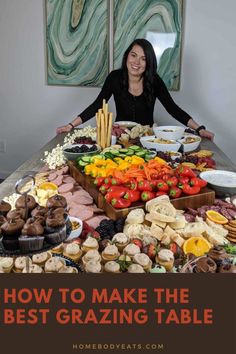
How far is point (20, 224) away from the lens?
46.8 inches

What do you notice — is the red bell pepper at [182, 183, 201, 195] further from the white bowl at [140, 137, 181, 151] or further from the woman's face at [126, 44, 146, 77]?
the woman's face at [126, 44, 146, 77]


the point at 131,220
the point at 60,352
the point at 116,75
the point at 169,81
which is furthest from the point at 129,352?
the point at 169,81

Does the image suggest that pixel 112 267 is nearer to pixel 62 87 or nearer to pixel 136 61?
pixel 136 61

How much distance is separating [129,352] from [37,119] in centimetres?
429

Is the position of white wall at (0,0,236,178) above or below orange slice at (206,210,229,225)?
above

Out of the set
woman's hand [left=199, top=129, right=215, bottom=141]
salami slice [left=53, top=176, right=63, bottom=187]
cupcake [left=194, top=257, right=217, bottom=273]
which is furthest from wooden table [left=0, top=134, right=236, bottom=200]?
cupcake [left=194, top=257, right=217, bottom=273]

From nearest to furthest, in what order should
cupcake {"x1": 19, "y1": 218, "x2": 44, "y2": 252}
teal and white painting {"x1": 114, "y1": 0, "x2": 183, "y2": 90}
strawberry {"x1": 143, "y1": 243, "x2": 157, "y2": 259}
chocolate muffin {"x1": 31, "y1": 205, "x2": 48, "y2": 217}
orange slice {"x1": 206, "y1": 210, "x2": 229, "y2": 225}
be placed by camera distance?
cupcake {"x1": 19, "y1": 218, "x2": 44, "y2": 252} → chocolate muffin {"x1": 31, "y1": 205, "x2": 48, "y2": 217} → strawberry {"x1": 143, "y1": 243, "x2": 157, "y2": 259} → orange slice {"x1": 206, "y1": 210, "x2": 229, "y2": 225} → teal and white painting {"x1": 114, "y1": 0, "x2": 183, "y2": 90}

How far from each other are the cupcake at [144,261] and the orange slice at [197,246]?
0.61 feet

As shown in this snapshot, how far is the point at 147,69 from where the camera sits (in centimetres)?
353

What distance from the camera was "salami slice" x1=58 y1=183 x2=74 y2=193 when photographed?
209 centimetres

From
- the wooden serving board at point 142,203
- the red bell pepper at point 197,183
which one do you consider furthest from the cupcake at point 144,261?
the red bell pepper at point 197,183

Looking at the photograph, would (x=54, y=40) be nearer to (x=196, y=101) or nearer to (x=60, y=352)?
(x=196, y=101)

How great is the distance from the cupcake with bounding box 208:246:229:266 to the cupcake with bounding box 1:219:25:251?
0.68m

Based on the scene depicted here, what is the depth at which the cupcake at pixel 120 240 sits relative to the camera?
149cm
